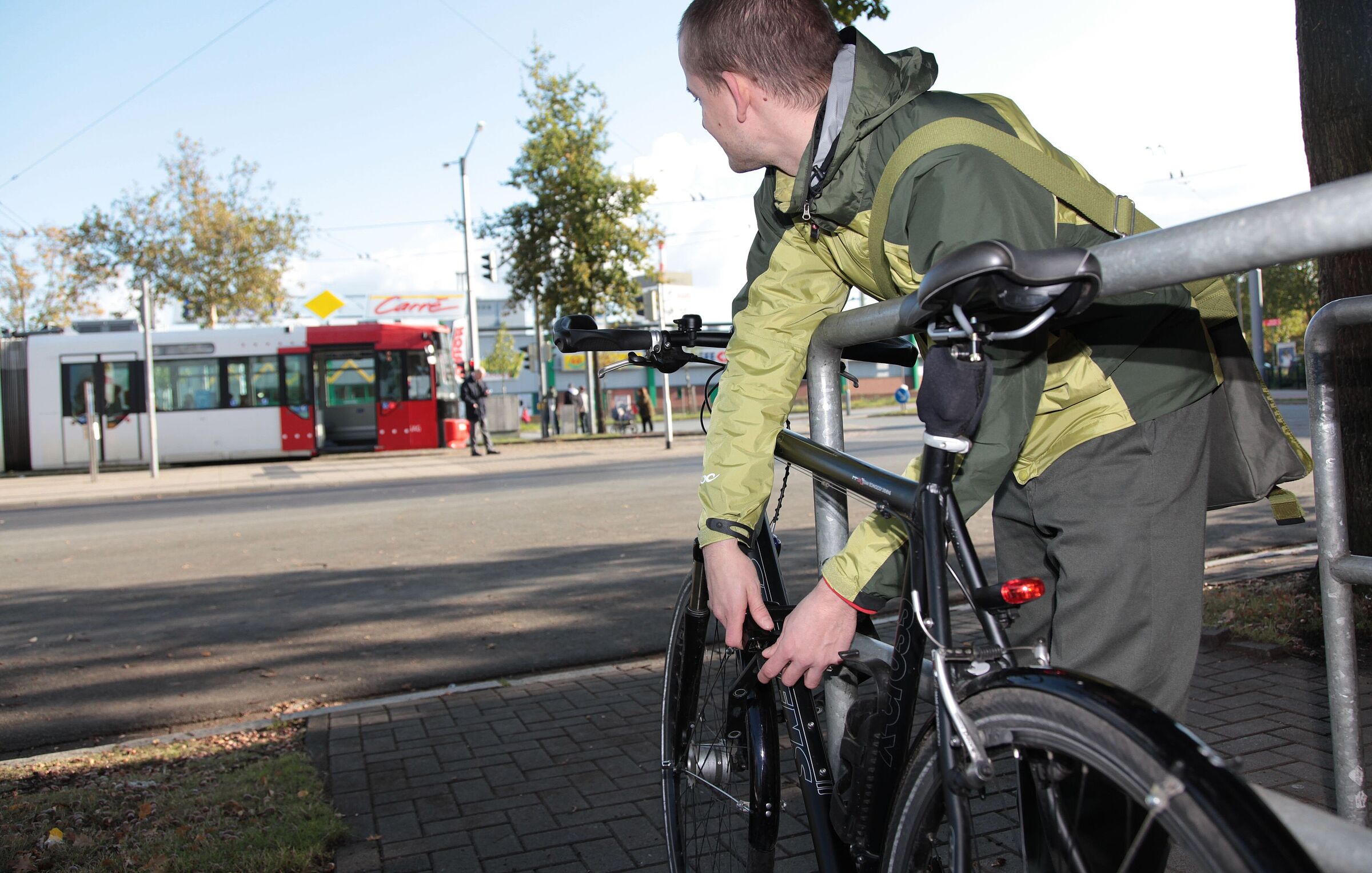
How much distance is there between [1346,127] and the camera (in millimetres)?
4777

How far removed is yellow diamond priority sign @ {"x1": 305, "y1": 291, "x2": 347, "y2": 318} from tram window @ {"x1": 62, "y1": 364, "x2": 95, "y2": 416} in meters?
6.48

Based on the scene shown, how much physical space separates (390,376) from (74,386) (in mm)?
7206

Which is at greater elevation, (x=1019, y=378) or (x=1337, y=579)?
(x=1019, y=378)

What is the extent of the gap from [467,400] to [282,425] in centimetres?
458

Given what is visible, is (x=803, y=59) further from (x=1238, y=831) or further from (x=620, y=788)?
(x=620, y=788)

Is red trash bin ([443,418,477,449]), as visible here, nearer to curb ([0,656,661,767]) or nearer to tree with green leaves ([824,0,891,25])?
tree with green leaves ([824,0,891,25])

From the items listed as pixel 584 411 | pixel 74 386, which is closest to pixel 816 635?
pixel 74 386

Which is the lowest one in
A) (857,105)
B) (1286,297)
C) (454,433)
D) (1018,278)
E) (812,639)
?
(454,433)

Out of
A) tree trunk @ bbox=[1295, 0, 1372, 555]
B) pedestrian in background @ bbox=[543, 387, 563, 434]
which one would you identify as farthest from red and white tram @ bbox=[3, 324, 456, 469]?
tree trunk @ bbox=[1295, 0, 1372, 555]

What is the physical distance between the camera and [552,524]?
35.6 feet

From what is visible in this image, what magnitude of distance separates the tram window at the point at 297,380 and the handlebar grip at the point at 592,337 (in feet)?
79.1

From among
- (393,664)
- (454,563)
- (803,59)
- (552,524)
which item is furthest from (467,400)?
(803,59)

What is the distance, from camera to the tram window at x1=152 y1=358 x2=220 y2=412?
82.3 feet

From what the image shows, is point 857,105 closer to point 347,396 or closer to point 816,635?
point 816,635
